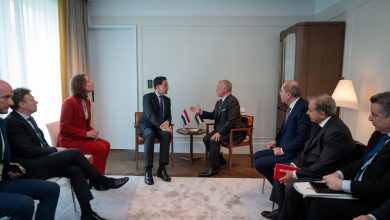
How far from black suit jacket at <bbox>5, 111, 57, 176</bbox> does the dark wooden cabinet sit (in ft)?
9.51

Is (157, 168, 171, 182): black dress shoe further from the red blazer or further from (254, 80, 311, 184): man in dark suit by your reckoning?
(254, 80, 311, 184): man in dark suit

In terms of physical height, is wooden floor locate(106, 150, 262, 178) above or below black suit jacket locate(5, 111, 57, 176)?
below

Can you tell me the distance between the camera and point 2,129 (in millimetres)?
1965

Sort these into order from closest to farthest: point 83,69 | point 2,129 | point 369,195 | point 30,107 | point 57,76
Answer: point 369,195 → point 2,129 → point 30,107 → point 57,76 → point 83,69

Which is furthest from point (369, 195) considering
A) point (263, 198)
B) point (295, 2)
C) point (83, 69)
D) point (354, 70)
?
point (83, 69)

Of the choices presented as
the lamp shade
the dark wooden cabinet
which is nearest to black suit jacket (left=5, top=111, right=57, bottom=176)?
the lamp shade

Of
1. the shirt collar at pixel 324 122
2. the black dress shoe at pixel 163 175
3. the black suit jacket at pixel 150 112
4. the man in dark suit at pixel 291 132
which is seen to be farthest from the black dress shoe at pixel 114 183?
the shirt collar at pixel 324 122

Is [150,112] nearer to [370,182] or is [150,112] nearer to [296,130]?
[296,130]

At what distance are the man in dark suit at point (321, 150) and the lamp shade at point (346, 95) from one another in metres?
0.70

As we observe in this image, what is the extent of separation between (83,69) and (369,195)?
3.85m

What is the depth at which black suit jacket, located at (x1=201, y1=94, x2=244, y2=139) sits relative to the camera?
368 centimetres

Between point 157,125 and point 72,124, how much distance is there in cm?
107

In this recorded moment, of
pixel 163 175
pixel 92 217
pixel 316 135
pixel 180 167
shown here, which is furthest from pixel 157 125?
pixel 316 135

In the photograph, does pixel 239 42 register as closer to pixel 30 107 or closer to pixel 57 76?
pixel 57 76
